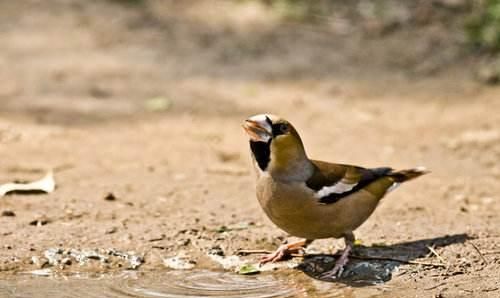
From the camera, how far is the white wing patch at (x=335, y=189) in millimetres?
5984

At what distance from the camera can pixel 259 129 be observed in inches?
229

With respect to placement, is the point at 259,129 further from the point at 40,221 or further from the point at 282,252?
the point at 40,221

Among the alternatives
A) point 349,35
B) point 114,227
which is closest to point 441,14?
point 349,35

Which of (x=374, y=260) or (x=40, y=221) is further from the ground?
(x=40, y=221)

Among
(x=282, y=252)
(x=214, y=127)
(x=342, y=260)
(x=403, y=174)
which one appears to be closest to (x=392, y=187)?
(x=403, y=174)

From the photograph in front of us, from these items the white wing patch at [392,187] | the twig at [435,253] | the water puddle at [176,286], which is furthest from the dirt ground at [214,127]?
the white wing patch at [392,187]

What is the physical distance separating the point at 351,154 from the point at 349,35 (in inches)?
146

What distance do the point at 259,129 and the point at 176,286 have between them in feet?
3.25

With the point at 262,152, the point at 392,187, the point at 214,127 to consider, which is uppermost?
the point at 214,127

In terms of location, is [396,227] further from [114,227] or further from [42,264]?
[42,264]

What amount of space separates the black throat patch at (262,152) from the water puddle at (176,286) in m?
0.65

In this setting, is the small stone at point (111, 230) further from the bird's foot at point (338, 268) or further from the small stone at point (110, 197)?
the bird's foot at point (338, 268)

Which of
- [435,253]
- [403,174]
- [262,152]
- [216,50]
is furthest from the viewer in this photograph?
[216,50]

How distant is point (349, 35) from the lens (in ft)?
40.9
